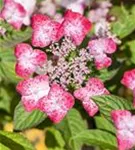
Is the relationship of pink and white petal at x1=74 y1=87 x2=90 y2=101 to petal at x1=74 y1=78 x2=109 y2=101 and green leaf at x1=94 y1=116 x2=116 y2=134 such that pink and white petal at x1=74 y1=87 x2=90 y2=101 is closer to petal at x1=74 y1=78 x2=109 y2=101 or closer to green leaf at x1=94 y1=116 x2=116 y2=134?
petal at x1=74 y1=78 x2=109 y2=101

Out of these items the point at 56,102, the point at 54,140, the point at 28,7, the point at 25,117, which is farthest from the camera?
the point at 54,140

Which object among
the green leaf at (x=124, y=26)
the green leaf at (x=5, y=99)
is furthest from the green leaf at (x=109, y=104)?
the green leaf at (x=5, y=99)

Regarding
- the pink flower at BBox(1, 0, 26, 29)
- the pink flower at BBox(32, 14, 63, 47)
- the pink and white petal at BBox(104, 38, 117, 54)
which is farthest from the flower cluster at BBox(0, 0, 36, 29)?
the pink and white petal at BBox(104, 38, 117, 54)

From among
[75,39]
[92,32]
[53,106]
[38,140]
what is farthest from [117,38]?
[38,140]

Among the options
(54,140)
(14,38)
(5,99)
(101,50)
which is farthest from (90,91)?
(5,99)

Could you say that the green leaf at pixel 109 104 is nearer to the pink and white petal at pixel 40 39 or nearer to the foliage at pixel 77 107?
the foliage at pixel 77 107

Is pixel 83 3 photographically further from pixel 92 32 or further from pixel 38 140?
pixel 38 140

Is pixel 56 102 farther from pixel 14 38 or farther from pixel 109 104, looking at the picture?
pixel 14 38

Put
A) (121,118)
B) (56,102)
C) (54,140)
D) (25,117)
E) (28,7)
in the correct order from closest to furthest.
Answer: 1. (121,118)
2. (56,102)
3. (25,117)
4. (28,7)
5. (54,140)
